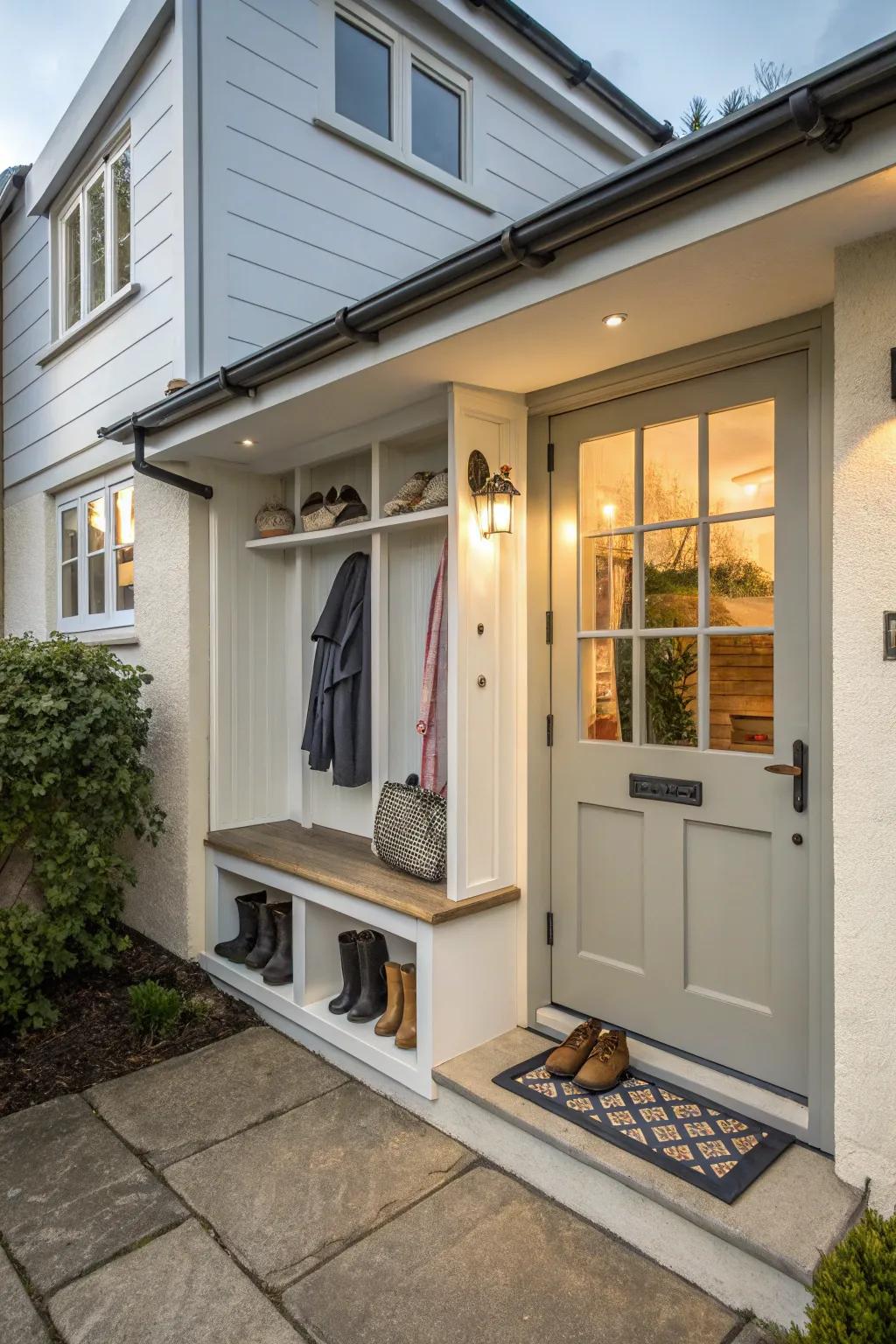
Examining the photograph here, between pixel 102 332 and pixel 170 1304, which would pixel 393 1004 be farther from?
pixel 102 332

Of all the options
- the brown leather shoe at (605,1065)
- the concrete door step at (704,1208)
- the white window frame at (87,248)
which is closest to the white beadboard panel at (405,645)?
the brown leather shoe at (605,1065)

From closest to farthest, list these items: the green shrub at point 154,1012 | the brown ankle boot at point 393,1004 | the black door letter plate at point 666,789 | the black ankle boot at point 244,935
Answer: the black door letter plate at point 666,789, the brown ankle boot at point 393,1004, the green shrub at point 154,1012, the black ankle boot at point 244,935

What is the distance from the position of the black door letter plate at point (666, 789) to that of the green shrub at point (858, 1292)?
3.98ft

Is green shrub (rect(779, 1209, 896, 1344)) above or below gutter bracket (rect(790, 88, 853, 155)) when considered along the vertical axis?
below

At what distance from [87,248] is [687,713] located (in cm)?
505

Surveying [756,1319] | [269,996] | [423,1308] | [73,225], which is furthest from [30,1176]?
[73,225]

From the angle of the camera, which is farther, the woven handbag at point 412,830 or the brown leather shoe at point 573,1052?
the woven handbag at point 412,830

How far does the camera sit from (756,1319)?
74.2 inches

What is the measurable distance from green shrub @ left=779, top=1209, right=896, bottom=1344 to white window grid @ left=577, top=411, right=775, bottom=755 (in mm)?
1319

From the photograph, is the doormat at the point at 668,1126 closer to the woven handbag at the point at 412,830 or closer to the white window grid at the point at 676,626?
the woven handbag at the point at 412,830

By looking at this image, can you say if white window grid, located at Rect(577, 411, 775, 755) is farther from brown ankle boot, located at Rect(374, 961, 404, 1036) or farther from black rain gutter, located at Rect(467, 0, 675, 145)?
black rain gutter, located at Rect(467, 0, 675, 145)

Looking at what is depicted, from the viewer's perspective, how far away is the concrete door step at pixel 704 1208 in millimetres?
1854

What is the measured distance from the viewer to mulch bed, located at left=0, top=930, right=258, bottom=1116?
3.07 meters

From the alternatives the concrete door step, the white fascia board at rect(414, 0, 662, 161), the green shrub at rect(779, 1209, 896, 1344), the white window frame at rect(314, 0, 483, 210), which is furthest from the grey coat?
the white fascia board at rect(414, 0, 662, 161)
